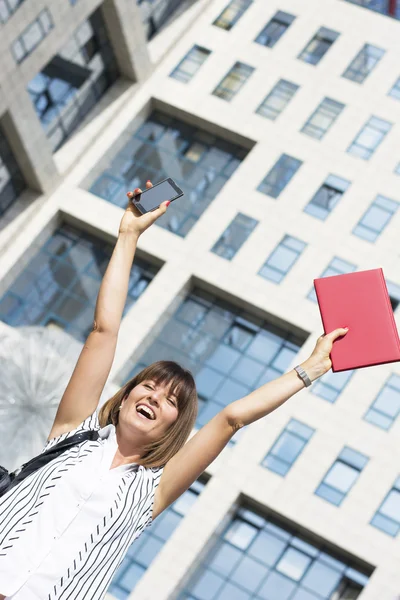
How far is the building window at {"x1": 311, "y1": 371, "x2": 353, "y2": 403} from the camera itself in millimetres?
35906

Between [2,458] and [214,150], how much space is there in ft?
68.7

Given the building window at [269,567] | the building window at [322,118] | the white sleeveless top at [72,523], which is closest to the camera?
the white sleeveless top at [72,523]

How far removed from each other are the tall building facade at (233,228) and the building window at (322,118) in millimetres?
80

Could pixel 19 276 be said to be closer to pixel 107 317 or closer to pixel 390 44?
pixel 390 44

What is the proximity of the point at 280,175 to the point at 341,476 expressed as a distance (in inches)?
483

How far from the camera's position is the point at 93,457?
6.38m

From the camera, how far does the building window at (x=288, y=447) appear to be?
35.0m

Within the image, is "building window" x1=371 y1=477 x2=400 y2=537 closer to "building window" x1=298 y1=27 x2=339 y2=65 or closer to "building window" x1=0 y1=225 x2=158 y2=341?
"building window" x1=0 y1=225 x2=158 y2=341

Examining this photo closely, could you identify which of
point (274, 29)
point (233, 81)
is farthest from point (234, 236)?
point (274, 29)

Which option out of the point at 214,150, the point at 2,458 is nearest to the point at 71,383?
the point at 2,458

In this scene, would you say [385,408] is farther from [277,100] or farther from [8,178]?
[8,178]

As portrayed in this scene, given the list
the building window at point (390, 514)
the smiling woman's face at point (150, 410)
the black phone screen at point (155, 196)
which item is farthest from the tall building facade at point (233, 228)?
the smiling woman's face at point (150, 410)

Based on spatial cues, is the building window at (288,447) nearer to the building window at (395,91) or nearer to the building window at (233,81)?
the building window at (395,91)

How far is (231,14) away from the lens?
43656 mm
